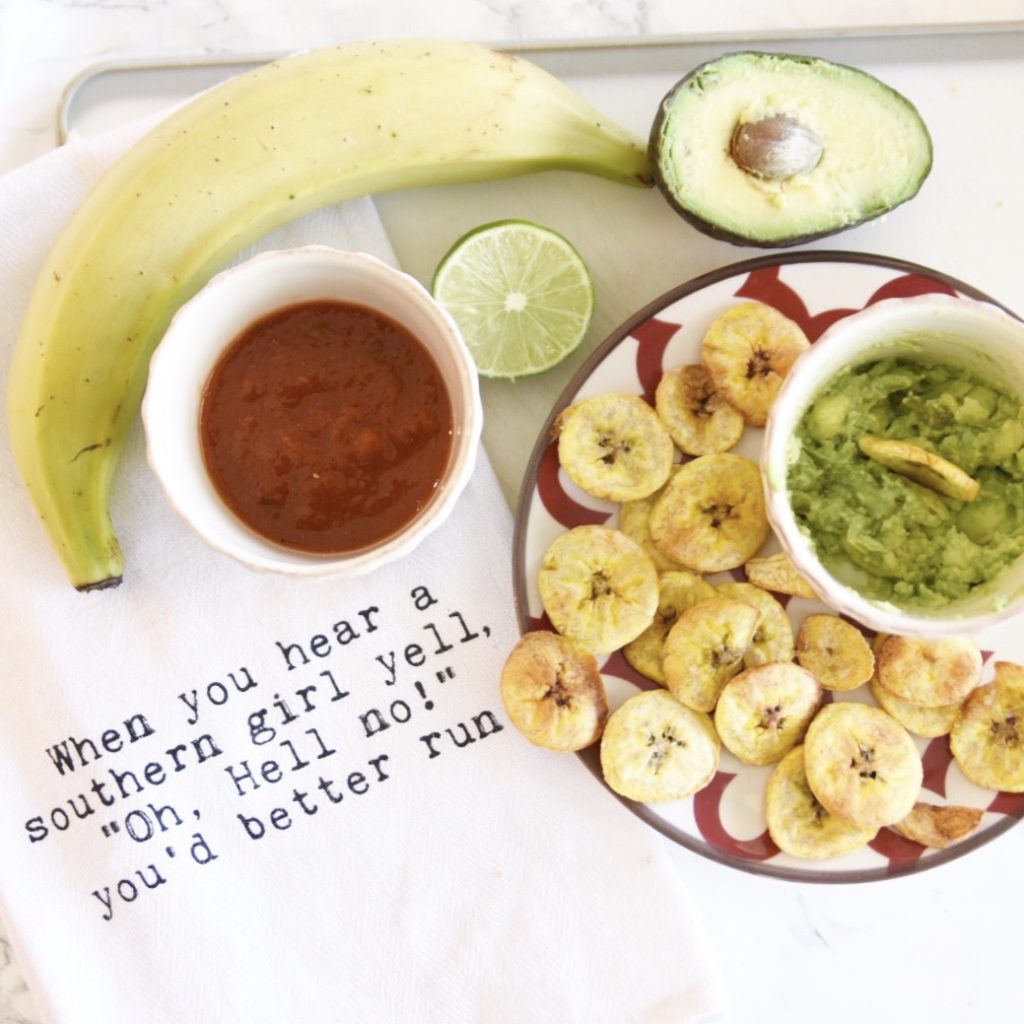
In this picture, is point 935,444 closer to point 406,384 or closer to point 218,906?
point 406,384

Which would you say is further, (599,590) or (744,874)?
(744,874)

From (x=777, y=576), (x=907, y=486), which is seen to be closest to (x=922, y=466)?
(x=907, y=486)

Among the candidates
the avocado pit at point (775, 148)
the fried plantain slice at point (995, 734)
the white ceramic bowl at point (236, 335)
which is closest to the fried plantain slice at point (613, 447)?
the white ceramic bowl at point (236, 335)

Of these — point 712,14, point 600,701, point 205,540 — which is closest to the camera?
point 205,540

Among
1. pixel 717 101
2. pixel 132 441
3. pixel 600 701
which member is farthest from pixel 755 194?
pixel 132 441

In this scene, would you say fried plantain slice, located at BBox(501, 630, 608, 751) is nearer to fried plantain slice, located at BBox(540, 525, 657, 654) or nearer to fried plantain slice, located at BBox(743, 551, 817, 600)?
fried plantain slice, located at BBox(540, 525, 657, 654)

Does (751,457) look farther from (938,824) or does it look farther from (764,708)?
(938,824)
